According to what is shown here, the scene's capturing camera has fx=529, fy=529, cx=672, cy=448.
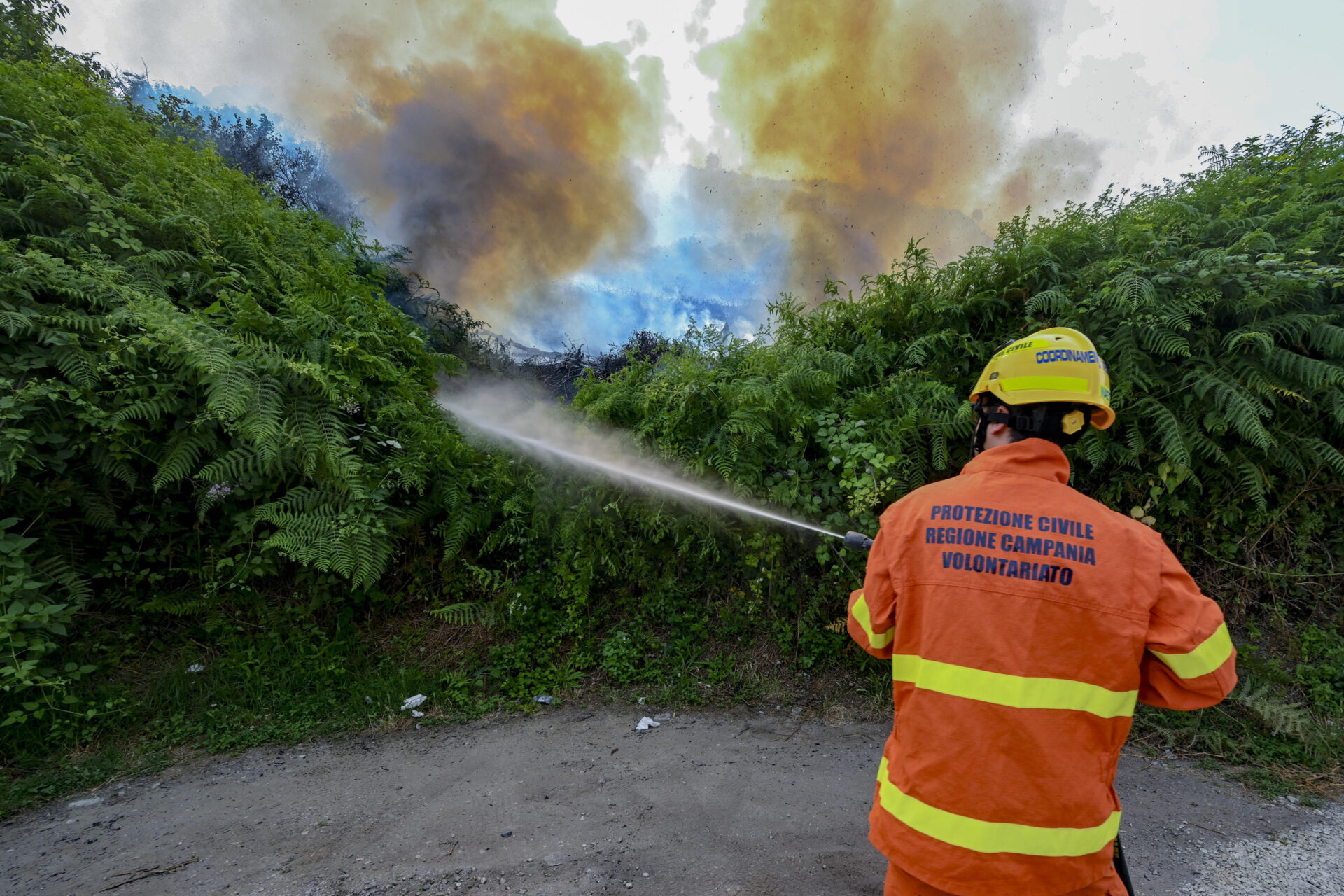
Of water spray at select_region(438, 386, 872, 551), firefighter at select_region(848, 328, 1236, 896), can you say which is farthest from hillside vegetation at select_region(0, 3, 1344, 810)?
firefighter at select_region(848, 328, 1236, 896)

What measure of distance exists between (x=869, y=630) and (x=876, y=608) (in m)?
0.09

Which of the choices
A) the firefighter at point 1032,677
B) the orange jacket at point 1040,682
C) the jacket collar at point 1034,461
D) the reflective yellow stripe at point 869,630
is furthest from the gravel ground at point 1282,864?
the jacket collar at point 1034,461

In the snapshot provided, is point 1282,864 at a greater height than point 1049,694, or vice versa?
point 1049,694

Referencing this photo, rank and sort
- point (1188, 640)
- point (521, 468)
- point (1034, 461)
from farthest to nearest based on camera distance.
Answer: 1. point (521, 468)
2. point (1034, 461)
3. point (1188, 640)

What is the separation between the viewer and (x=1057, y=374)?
169 cm

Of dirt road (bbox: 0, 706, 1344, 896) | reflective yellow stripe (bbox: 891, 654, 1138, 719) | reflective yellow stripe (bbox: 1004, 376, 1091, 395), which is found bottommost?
dirt road (bbox: 0, 706, 1344, 896)

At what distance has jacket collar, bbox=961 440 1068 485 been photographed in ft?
5.41

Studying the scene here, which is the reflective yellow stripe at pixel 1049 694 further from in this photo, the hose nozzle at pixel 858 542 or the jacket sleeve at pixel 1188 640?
the hose nozzle at pixel 858 542

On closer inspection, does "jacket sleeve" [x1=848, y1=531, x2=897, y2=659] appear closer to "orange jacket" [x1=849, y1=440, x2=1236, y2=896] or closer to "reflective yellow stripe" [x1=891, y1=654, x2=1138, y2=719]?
"orange jacket" [x1=849, y1=440, x2=1236, y2=896]

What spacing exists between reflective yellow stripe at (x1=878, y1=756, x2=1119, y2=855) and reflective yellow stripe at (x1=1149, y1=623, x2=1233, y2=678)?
1.50ft

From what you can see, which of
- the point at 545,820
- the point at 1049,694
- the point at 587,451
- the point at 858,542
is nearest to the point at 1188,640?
the point at 1049,694

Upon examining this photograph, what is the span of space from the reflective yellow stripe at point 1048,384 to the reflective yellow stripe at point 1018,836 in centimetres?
123

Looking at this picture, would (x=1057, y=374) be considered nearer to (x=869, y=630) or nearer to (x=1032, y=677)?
(x=1032, y=677)

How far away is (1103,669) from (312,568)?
4855 mm
